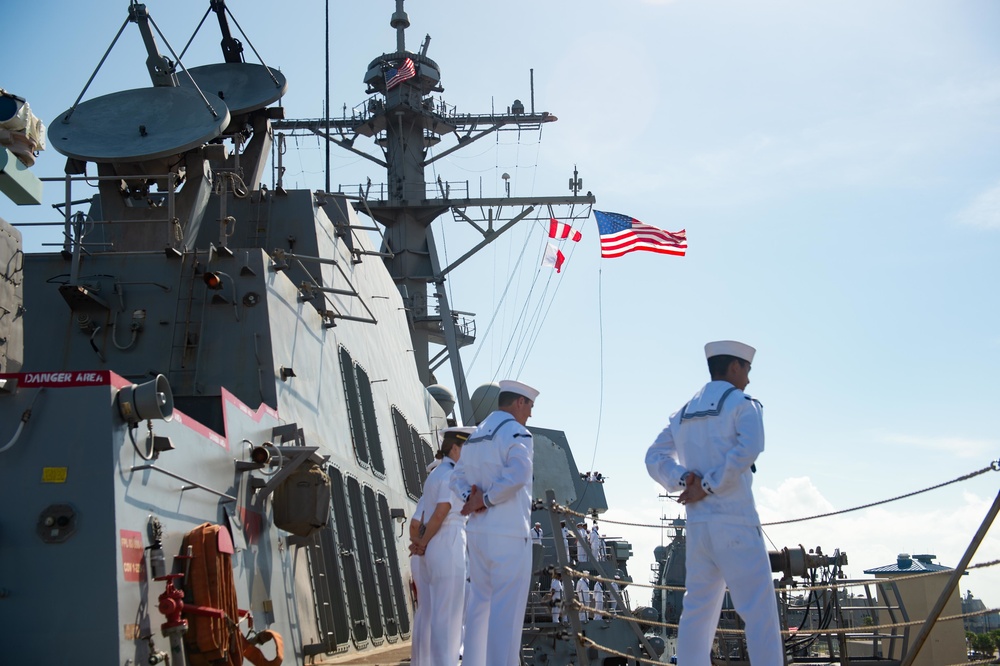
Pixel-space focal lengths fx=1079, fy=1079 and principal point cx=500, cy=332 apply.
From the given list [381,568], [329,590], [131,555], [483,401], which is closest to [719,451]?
[131,555]

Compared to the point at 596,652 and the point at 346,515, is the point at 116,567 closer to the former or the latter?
the point at 346,515

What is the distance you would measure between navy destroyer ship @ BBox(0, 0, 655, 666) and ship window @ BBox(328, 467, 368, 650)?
1.1 inches

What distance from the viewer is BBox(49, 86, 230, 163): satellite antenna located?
8930mm

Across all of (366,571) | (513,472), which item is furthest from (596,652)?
(513,472)

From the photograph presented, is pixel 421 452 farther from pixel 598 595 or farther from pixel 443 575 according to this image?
pixel 443 575

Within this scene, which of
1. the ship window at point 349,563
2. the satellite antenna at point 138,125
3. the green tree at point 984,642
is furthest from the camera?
the green tree at point 984,642

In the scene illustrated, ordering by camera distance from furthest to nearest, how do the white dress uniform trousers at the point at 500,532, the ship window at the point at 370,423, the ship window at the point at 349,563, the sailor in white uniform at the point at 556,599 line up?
the ship window at the point at 370,423
the ship window at the point at 349,563
the sailor in white uniform at the point at 556,599
the white dress uniform trousers at the point at 500,532

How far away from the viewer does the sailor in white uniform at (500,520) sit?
518cm

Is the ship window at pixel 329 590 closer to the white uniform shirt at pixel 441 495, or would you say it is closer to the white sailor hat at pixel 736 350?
the white uniform shirt at pixel 441 495

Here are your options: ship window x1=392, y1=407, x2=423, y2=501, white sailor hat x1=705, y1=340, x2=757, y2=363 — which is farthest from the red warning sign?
ship window x1=392, y1=407, x2=423, y2=501

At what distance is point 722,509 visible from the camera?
4301mm

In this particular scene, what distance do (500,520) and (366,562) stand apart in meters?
4.06

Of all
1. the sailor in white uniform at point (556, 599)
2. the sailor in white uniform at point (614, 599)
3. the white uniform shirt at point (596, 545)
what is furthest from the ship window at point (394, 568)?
the white uniform shirt at point (596, 545)

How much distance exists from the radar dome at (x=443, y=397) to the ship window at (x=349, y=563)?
11.4 m
